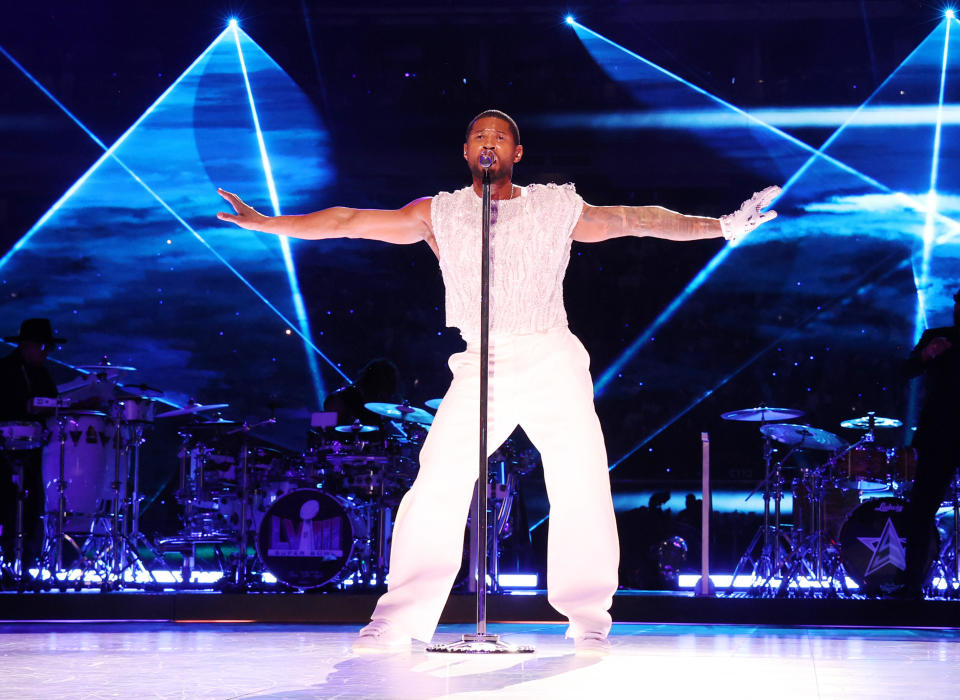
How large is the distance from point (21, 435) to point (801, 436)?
5082mm

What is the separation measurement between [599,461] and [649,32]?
6.79 metres

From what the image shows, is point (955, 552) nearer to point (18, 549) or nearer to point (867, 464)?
point (867, 464)

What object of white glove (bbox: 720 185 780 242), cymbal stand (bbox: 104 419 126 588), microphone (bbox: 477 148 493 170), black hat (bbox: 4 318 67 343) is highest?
black hat (bbox: 4 318 67 343)

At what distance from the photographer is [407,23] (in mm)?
9648

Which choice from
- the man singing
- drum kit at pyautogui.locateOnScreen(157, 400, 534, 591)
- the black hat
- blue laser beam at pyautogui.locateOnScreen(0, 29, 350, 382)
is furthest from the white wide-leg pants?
blue laser beam at pyautogui.locateOnScreen(0, 29, 350, 382)

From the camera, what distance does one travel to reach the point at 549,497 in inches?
140

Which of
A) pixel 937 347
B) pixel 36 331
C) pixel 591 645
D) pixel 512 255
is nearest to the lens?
pixel 591 645

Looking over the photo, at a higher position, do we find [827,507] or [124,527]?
[827,507]

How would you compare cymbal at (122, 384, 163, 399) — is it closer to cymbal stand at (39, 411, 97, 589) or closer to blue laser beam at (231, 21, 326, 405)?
cymbal stand at (39, 411, 97, 589)

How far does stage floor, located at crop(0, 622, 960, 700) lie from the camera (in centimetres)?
255

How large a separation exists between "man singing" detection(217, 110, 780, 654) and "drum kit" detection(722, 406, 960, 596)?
13.6 feet

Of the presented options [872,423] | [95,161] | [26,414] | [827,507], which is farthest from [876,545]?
[95,161]

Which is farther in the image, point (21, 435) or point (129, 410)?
point (129, 410)

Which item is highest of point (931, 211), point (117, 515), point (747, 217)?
point (931, 211)
